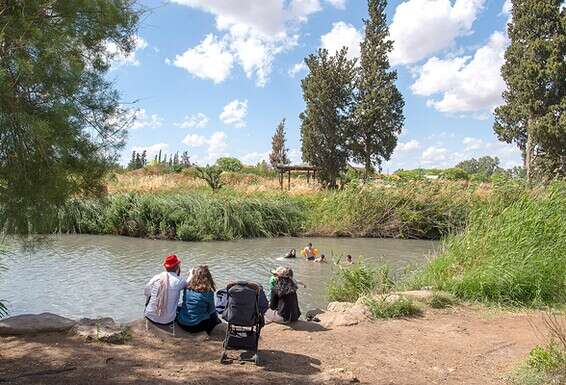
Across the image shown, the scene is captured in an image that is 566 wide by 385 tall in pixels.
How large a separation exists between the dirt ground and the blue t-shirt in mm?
235

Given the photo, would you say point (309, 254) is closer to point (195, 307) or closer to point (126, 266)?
point (126, 266)

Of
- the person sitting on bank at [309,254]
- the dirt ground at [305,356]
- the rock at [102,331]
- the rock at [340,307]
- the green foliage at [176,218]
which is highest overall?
the green foliage at [176,218]

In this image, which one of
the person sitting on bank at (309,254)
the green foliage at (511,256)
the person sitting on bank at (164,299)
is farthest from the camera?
the person sitting on bank at (309,254)

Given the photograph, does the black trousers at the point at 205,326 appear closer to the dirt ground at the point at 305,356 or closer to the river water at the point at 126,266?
the dirt ground at the point at 305,356

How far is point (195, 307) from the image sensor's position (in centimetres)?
627

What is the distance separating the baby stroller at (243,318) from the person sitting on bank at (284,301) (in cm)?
129

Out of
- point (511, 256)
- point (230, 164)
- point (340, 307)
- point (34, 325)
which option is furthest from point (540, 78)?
point (230, 164)

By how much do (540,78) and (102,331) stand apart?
2730 centimetres

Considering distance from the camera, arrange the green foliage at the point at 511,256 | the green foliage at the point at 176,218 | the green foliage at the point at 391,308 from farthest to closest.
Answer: the green foliage at the point at 176,218, the green foliage at the point at 511,256, the green foliage at the point at 391,308

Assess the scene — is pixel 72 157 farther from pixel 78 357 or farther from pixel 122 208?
pixel 122 208

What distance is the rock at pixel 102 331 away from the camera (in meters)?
5.76

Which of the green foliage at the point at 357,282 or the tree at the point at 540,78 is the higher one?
the tree at the point at 540,78

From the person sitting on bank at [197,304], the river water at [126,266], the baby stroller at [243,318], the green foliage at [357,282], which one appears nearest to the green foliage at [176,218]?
the river water at [126,266]

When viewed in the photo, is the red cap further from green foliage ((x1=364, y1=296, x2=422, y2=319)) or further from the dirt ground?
green foliage ((x1=364, y1=296, x2=422, y2=319))
